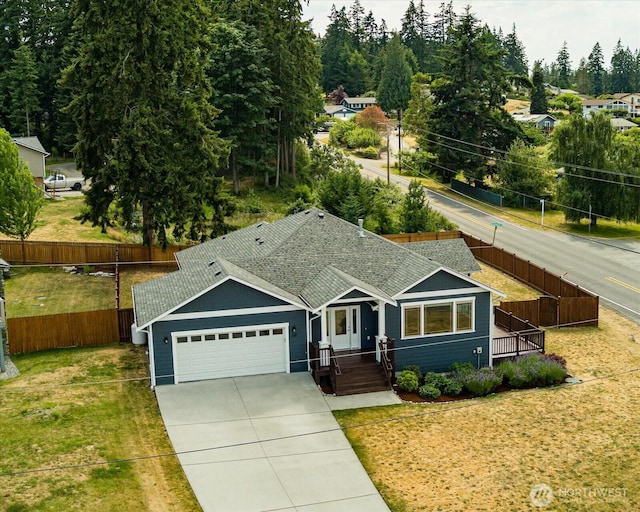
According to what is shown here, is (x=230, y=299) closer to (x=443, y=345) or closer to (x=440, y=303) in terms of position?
(x=440, y=303)

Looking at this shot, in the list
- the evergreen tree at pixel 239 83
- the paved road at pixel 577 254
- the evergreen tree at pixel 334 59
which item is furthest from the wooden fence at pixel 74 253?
the evergreen tree at pixel 334 59

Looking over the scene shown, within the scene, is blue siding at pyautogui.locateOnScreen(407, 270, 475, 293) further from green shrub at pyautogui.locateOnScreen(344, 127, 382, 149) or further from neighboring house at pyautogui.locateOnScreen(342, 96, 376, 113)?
neighboring house at pyautogui.locateOnScreen(342, 96, 376, 113)

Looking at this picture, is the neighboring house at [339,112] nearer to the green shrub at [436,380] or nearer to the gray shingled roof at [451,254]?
the gray shingled roof at [451,254]

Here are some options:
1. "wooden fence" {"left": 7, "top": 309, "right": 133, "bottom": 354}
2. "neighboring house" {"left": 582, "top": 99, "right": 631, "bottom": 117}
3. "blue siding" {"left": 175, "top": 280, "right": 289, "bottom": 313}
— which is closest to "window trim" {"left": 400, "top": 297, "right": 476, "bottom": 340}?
"blue siding" {"left": 175, "top": 280, "right": 289, "bottom": 313}

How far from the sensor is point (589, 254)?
5103 centimetres

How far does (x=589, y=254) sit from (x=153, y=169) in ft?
91.0

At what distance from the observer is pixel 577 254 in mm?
50969

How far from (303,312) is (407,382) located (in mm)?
4348

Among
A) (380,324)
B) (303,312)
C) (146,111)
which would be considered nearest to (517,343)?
(380,324)

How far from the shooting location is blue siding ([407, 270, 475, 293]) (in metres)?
28.7

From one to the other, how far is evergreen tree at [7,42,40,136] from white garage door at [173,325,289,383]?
57.0m

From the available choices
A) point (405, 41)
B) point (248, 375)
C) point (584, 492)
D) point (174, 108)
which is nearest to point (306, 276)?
point (248, 375)

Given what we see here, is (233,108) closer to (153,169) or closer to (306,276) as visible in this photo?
(153,169)

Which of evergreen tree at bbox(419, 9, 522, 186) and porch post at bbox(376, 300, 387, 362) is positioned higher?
evergreen tree at bbox(419, 9, 522, 186)
